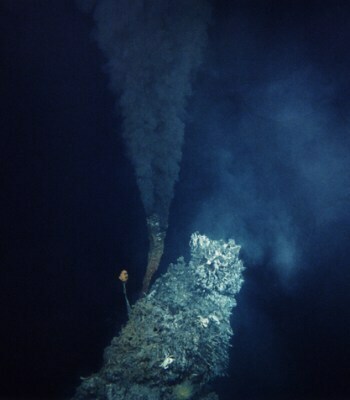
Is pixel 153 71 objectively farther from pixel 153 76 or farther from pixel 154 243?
pixel 154 243

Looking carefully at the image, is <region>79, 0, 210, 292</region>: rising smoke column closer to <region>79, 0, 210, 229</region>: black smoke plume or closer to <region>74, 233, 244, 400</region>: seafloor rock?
<region>79, 0, 210, 229</region>: black smoke plume

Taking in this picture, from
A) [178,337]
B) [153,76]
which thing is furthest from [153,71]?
[178,337]

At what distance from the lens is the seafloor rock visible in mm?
5820

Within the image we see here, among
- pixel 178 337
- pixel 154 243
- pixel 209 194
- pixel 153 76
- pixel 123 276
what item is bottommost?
pixel 178 337

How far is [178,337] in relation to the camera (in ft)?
20.5

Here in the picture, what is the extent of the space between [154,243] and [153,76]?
14.0 feet

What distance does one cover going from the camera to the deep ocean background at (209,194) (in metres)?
6.13

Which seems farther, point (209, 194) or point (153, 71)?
point (209, 194)

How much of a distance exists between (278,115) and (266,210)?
2.65 m

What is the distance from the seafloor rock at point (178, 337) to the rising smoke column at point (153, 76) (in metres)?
1.15

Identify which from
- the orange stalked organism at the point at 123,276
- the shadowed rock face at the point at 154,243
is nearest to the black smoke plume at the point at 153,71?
the shadowed rock face at the point at 154,243

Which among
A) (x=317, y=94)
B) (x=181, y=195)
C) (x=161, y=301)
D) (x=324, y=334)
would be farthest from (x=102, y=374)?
(x=317, y=94)

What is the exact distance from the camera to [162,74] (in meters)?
7.05

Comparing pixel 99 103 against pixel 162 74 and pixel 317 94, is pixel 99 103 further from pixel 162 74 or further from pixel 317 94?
pixel 317 94
